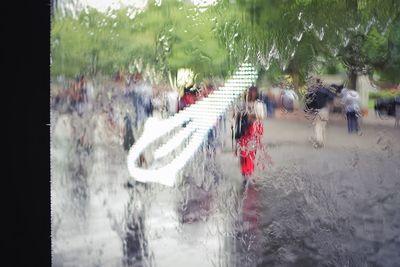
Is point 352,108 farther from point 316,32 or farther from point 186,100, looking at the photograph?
point 186,100

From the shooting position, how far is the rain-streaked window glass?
193 cm

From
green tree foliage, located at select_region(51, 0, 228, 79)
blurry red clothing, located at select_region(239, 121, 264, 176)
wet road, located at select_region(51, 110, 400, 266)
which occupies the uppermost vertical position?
green tree foliage, located at select_region(51, 0, 228, 79)

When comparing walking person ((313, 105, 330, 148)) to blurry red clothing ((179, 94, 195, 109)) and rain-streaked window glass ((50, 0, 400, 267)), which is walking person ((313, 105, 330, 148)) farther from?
blurry red clothing ((179, 94, 195, 109))

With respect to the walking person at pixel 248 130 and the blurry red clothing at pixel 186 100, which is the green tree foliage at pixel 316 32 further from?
the blurry red clothing at pixel 186 100

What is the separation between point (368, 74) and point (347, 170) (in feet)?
1.45

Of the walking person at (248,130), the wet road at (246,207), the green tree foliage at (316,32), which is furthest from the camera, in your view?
the walking person at (248,130)

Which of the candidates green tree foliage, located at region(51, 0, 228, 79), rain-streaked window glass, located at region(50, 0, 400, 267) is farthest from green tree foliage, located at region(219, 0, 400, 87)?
green tree foliage, located at region(51, 0, 228, 79)

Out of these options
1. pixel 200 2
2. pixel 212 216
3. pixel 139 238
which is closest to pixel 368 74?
pixel 200 2

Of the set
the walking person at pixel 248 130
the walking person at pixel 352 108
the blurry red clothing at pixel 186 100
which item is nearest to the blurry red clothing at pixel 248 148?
the walking person at pixel 248 130

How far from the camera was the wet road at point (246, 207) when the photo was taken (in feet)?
6.42

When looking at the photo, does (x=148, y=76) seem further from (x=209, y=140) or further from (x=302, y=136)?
(x=302, y=136)

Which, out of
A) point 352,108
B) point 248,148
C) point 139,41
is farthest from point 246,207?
point 139,41

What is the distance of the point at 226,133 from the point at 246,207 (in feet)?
1.29
